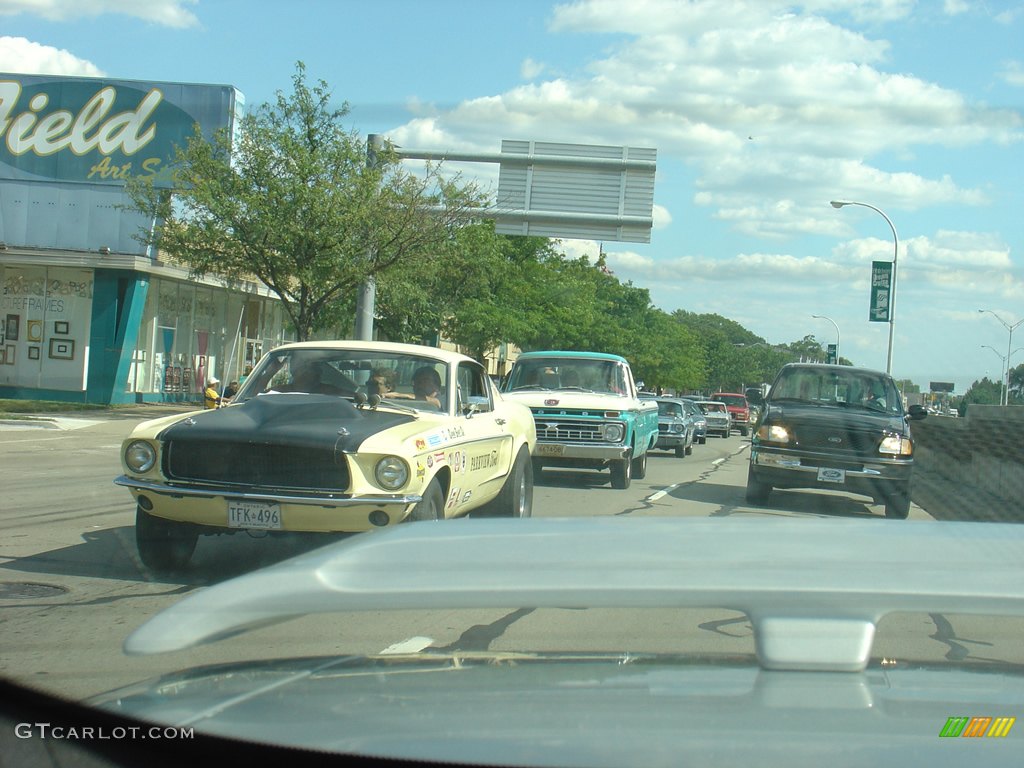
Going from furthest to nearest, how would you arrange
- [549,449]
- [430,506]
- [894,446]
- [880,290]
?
[880,290] → [549,449] → [894,446] → [430,506]

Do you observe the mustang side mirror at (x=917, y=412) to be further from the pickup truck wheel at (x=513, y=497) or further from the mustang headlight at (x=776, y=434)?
the pickup truck wheel at (x=513, y=497)

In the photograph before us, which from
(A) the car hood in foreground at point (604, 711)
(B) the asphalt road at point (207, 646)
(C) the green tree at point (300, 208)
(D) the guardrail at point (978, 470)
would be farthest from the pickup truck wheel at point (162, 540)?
(C) the green tree at point (300, 208)

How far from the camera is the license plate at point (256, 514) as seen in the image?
689 centimetres

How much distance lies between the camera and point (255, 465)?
6.96m

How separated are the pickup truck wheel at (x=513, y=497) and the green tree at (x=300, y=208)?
13.6 metres

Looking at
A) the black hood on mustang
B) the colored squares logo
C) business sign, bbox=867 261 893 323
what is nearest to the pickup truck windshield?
the black hood on mustang

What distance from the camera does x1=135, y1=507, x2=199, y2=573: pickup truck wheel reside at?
24.0 ft

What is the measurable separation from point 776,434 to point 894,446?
4.80ft

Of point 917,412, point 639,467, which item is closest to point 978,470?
point 917,412

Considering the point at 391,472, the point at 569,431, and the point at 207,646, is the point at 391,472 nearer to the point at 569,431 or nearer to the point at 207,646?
the point at 207,646

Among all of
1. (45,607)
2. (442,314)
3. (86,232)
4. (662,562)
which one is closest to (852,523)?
(662,562)

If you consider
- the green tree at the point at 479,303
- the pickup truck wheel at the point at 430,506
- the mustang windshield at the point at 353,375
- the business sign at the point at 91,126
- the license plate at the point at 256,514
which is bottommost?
the license plate at the point at 256,514

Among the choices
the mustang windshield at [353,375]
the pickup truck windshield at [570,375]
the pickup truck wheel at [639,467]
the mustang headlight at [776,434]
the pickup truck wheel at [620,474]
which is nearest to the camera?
the mustang windshield at [353,375]

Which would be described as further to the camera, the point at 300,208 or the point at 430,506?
the point at 300,208
